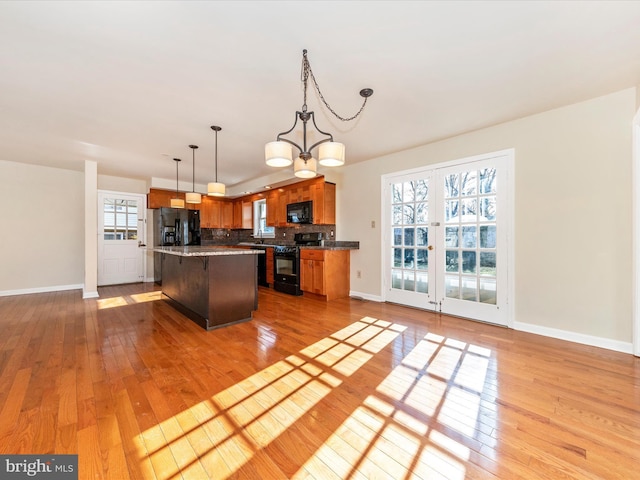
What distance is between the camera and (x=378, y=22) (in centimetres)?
178

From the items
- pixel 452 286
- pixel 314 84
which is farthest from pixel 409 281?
pixel 314 84

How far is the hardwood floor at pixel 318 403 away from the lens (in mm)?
1333

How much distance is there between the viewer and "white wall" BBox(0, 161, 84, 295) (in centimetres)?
507

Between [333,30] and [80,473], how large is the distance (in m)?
2.81

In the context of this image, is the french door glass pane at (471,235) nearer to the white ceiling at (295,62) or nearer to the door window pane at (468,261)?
the door window pane at (468,261)

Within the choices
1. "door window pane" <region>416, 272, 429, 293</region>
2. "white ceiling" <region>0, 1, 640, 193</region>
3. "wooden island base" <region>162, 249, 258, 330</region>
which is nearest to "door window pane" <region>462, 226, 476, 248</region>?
"door window pane" <region>416, 272, 429, 293</region>

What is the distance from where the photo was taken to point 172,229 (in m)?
6.46

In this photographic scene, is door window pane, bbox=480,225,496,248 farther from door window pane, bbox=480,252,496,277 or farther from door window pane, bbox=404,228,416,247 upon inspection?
door window pane, bbox=404,228,416,247

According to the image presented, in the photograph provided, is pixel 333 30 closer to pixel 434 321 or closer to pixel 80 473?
pixel 80 473

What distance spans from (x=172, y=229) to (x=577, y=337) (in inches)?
286

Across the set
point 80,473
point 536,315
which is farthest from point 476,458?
point 536,315

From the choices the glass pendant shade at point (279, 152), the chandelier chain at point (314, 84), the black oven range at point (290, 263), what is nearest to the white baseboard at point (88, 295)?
the black oven range at point (290, 263)

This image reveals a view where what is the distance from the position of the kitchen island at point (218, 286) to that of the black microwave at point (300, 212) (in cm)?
197

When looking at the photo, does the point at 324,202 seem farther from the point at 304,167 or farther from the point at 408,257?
the point at 304,167
